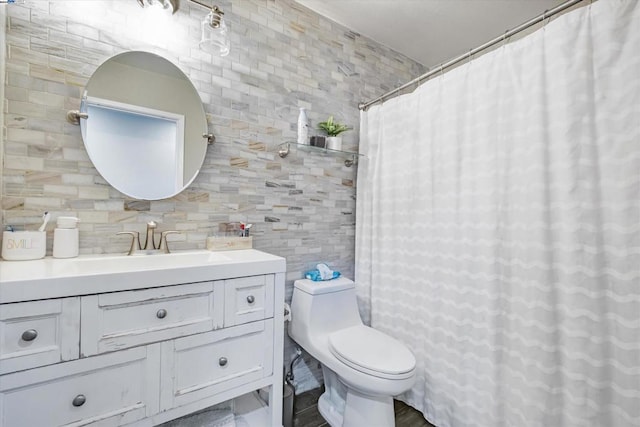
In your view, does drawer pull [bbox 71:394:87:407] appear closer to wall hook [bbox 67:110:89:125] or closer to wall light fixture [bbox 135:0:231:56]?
wall hook [bbox 67:110:89:125]

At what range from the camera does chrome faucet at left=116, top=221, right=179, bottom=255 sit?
131cm

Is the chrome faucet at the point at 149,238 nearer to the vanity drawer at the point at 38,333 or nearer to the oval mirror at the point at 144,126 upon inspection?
the oval mirror at the point at 144,126

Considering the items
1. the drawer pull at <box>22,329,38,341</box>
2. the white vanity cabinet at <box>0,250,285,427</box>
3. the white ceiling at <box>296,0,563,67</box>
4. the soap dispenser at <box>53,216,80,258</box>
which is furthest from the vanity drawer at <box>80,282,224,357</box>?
the white ceiling at <box>296,0,563,67</box>

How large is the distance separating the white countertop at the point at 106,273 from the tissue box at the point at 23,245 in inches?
1.1

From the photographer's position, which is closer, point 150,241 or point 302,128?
point 150,241

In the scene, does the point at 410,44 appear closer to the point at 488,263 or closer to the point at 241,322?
the point at 488,263

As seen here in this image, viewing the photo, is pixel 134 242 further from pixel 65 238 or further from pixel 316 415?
pixel 316 415

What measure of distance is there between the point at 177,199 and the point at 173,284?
597 millimetres

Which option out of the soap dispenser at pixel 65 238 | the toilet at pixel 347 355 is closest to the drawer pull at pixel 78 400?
the soap dispenser at pixel 65 238

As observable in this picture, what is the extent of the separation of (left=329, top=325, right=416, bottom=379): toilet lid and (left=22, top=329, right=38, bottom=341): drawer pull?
1139mm

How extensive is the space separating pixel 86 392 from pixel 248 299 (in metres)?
0.56

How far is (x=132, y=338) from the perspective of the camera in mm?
928

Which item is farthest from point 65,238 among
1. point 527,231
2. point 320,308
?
point 527,231

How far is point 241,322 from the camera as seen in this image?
1.14m
